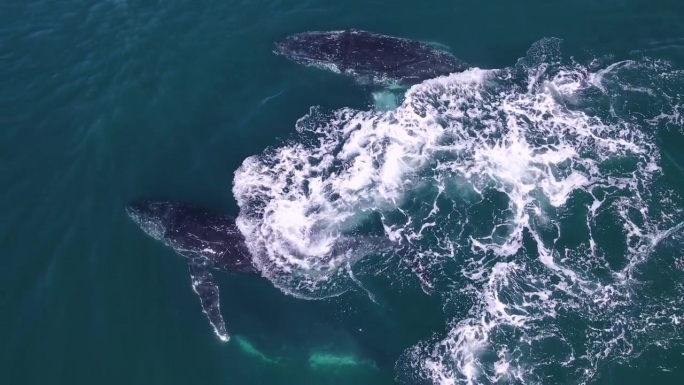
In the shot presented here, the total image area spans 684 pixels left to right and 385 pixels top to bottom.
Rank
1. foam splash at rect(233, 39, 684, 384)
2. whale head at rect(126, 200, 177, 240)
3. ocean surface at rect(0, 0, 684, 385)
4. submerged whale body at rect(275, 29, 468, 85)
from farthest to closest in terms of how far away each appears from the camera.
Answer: submerged whale body at rect(275, 29, 468, 85) → whale head at rect(126, 200, 177, 240) → ocean surface at rect(0, 0, 684, 385) → foam splash at rect(233, 39, 684, 384)

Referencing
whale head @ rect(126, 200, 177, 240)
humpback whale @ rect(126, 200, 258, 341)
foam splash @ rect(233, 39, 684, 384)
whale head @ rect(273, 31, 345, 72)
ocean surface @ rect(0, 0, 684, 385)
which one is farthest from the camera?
whale head @ rect(273, 31, 345, 72)

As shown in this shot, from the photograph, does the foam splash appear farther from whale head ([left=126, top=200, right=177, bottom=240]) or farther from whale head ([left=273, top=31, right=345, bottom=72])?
whale head ([left=273, top=31, right=345, bottom=72])

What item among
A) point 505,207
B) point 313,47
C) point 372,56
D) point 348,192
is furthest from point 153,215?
point 505,207

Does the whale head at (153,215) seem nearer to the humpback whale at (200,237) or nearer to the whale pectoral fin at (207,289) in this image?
the humpback whale at (200,237)

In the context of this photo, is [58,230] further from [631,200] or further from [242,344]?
[631,200]

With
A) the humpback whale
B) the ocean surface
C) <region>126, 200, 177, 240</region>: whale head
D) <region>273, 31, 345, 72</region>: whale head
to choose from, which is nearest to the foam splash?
the ocean surface

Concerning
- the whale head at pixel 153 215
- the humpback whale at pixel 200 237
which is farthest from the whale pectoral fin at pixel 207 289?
the whale head at pixel 153 215

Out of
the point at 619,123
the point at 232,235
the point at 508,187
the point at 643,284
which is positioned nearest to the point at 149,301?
the point at 232,235
